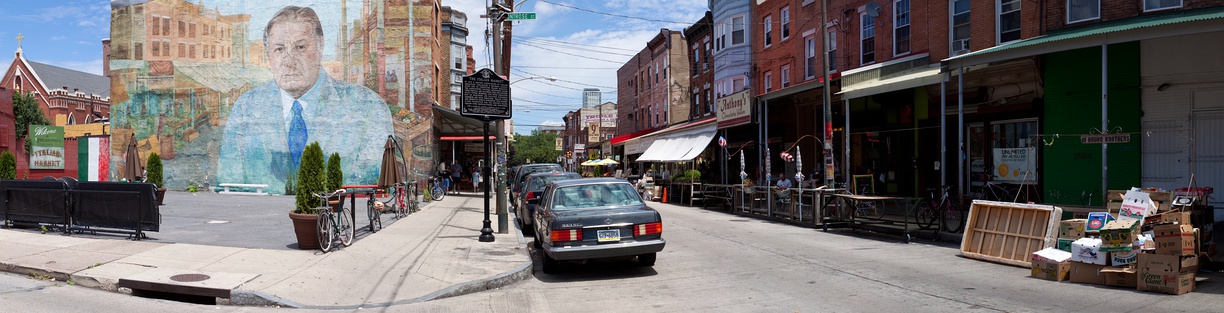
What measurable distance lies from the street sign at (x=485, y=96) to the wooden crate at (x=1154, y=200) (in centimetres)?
1021

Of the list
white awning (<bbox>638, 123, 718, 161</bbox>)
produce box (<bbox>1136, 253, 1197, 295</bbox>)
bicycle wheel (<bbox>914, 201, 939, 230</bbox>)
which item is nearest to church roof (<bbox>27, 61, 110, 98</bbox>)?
white awning (<bbox>638, 123, 718, 161</bbox>)

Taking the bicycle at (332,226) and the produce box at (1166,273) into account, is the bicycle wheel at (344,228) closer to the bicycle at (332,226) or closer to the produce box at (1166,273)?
the bicycle at (332,226)

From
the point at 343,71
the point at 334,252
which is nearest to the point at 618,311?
the point at 334,252

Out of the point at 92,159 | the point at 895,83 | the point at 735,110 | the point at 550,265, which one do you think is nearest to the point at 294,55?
the point at 92,159

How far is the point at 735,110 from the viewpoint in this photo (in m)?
23.8

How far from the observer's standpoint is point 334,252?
10.9 m

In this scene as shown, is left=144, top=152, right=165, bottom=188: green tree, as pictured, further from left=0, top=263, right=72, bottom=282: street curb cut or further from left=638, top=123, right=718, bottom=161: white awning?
left=638, top=123, right=718, bottom=161: white awning

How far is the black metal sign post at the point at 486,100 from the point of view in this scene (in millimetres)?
12984

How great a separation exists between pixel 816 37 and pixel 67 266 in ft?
75.1

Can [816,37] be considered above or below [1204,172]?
above

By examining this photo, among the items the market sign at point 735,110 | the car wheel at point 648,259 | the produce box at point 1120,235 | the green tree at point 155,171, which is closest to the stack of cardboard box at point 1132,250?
the produce box at point 1120,235

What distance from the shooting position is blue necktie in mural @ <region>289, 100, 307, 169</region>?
97.6 feet

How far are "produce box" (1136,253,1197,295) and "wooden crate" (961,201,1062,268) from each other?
1.88 meters

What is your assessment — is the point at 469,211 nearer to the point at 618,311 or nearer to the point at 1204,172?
the point at 618,311
